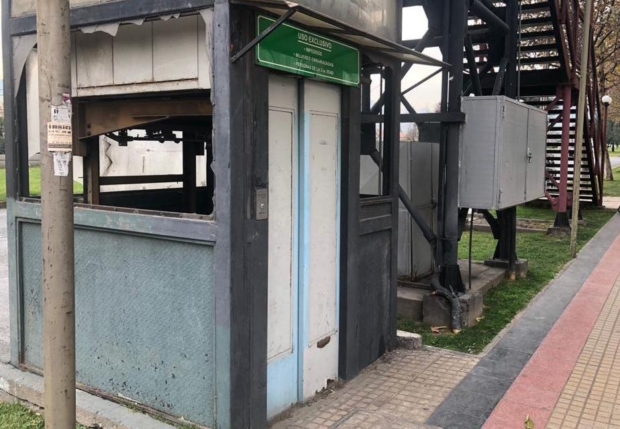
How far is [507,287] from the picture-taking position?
8484 millimetres

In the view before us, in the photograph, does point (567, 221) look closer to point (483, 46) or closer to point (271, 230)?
point (483, 46)

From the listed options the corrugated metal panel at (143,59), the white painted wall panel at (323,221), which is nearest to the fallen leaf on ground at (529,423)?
the white painted wall panel at (323,221)

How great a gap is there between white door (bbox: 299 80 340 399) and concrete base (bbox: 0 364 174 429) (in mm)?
1221

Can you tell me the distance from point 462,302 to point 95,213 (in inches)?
164

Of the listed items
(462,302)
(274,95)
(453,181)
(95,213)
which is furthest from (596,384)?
(95,213)

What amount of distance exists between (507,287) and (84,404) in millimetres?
6226

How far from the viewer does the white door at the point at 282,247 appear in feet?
12.9

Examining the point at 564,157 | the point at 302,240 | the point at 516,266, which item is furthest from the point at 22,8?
the point at 564,157

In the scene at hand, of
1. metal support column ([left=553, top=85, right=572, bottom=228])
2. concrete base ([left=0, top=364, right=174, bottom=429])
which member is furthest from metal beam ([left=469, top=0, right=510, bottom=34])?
concrete base ([left=0, top=364, right=174, bottom=429])

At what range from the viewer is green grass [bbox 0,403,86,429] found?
13.4ft

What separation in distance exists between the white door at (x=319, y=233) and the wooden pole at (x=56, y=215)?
71.4 inches

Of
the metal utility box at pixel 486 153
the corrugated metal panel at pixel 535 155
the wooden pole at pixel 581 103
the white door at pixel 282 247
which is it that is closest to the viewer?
the white door at pixel 282 247

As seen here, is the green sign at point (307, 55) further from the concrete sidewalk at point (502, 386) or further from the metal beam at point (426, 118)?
the concrete sidewalk at point (502, 386)

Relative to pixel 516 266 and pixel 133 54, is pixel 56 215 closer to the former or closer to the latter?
pixel 133 54
